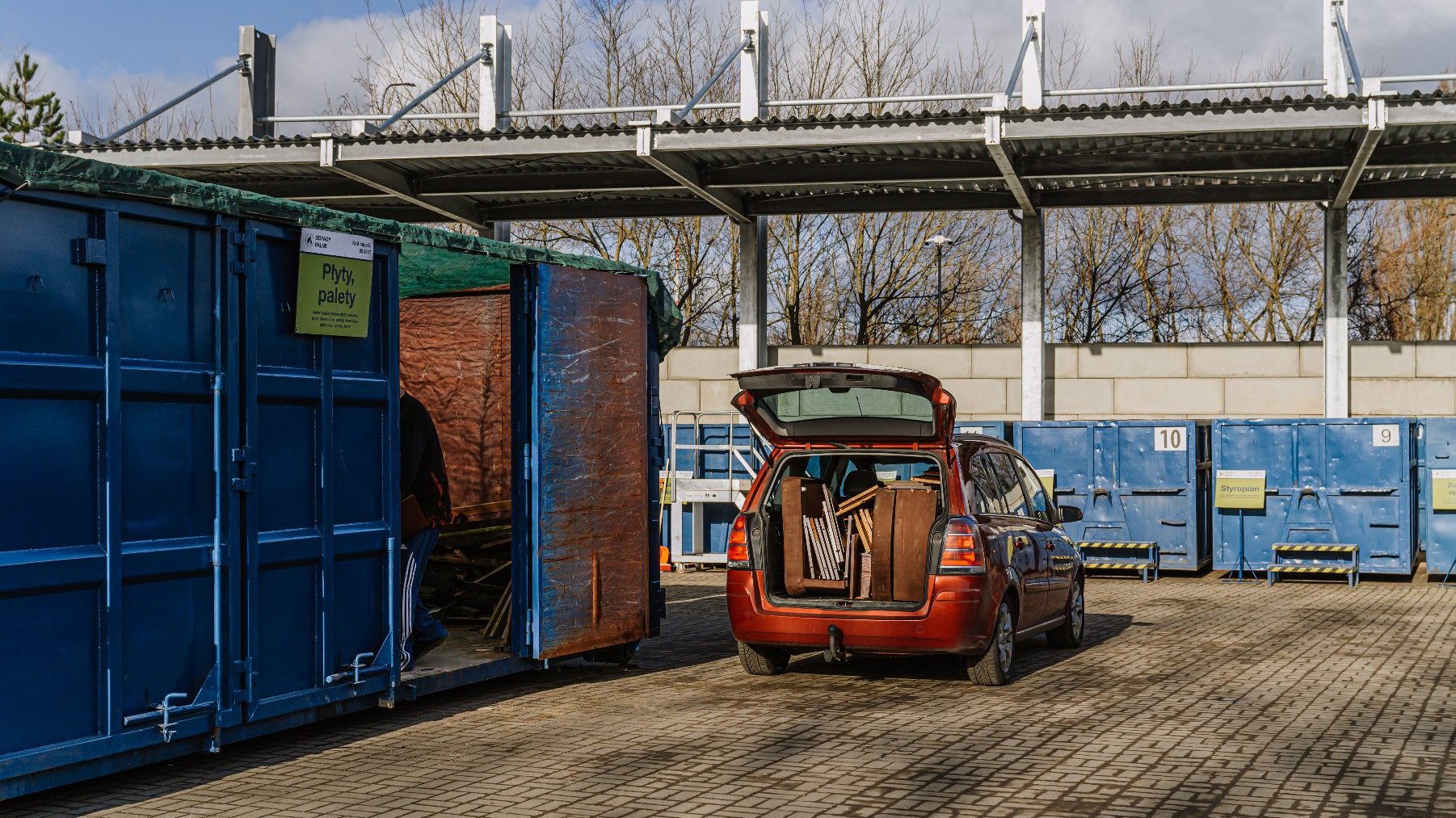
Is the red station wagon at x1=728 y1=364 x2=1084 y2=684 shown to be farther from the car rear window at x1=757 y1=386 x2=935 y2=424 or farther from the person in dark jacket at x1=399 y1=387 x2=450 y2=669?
the person in dark jacket at x1=399 y1=387 x2=450 y2=669

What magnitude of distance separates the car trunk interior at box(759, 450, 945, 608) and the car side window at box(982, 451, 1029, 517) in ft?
1.97

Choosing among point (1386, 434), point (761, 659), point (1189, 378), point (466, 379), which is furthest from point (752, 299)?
point (761, 659)

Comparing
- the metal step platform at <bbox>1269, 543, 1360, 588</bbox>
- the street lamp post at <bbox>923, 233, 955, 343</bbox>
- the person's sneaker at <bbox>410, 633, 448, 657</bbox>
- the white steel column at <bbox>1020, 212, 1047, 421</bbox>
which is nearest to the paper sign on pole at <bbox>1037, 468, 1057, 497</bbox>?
the white steel column at <bbox>1020, 212, 1047, 421</bbox>

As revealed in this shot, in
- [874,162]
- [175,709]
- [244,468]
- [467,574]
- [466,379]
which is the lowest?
[175,709]

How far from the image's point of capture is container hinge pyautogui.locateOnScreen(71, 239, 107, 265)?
642cm

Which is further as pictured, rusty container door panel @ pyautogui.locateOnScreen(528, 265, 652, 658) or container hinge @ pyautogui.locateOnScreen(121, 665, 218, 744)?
rusty container door panel @ pyautogui.locateOnScreen(528, 265, 652, 658)

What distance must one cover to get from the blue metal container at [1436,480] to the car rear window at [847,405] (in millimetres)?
10547

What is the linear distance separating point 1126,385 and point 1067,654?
384 inches

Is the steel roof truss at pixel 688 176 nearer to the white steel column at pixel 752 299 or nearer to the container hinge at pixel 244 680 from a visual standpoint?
the white steel column at pixel 752 299

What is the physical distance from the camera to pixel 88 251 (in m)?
6.45

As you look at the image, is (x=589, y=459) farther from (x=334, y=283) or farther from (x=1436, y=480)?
(x=1436, y=480)

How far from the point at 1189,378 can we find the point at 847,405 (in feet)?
38.7

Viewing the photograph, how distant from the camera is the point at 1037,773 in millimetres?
7098

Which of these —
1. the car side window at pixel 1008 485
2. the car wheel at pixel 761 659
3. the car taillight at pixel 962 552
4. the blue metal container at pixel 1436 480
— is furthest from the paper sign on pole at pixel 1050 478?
the car taillight at pixel 962 552
